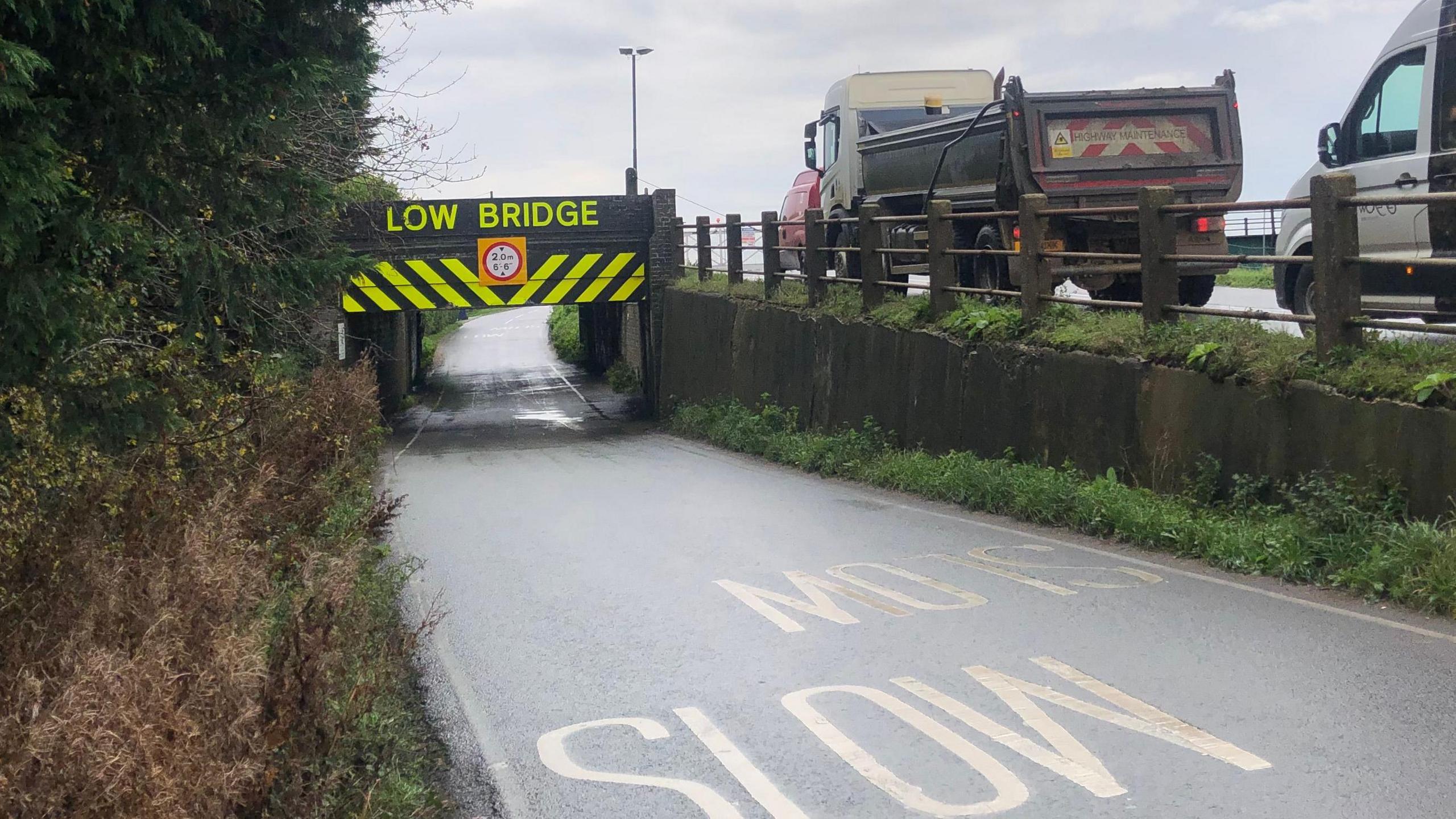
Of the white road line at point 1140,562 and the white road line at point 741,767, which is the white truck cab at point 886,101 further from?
the white road line at point 741,767

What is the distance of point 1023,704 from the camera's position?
5.86 metres

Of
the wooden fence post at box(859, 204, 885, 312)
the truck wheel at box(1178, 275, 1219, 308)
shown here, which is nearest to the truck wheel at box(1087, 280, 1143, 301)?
the truck wheel at box(1178, 275, 1219, 308)

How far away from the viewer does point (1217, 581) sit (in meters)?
8.06

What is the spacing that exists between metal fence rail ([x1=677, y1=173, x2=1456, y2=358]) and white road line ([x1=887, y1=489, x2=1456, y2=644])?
1.73 meters

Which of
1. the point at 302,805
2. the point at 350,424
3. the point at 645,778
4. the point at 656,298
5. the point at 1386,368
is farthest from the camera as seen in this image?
the point at 656,298

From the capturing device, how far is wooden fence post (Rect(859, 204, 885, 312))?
1623 cm

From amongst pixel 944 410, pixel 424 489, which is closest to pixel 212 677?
pixel 944 410

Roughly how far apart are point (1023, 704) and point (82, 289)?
4271 mm

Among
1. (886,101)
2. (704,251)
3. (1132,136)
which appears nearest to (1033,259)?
(1132,136)

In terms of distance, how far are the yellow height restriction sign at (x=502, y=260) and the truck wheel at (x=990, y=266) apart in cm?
1159

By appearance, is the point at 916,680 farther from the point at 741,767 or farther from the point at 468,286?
the point at 468,286

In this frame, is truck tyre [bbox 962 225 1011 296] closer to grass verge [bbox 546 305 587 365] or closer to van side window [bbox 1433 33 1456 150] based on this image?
van side window [bbox 1433 33 1456 150]

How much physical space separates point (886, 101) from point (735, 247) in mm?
3401

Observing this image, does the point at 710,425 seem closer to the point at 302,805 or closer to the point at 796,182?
the point at 796,182
